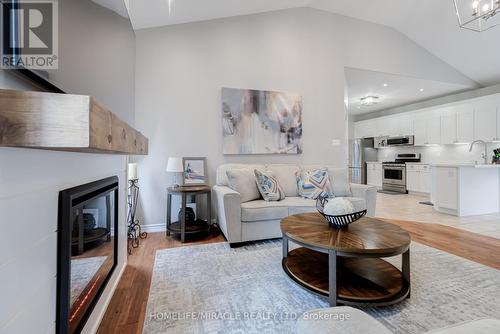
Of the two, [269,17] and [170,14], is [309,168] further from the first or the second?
[170,14]

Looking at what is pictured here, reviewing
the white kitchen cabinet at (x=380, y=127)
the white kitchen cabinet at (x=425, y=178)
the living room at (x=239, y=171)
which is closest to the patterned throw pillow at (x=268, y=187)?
the living room at (x=239, y=171)

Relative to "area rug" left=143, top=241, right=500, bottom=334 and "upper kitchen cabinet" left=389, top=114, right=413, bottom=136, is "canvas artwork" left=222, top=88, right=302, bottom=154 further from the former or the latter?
→ "upper kitchen cabinet" left=389, top=114, right=413, bottom=136

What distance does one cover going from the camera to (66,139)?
583 mm

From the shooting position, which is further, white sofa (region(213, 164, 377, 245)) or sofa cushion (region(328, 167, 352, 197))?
sofa cushion (region(328, 167, 352, 197))

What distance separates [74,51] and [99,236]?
3.37 feet

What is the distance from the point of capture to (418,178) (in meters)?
6.36

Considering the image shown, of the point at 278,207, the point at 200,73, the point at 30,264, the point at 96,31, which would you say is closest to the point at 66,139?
the point at 30,264

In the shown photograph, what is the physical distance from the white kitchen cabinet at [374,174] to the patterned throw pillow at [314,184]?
5.09 meters

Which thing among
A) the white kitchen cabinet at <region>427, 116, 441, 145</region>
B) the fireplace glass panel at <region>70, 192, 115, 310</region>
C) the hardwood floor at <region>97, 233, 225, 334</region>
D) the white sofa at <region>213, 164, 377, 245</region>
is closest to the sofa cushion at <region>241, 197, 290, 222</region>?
the white sofa at <region>213, 164, 377, 245</region>

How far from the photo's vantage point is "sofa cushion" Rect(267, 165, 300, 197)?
3.31 m

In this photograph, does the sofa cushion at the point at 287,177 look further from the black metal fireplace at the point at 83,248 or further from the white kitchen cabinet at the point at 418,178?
the white kitchen cabinet at the point at 418,178

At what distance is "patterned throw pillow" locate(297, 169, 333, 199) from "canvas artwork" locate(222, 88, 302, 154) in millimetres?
733

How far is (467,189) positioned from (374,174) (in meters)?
3.54

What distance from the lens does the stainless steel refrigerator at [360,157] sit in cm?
788
